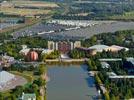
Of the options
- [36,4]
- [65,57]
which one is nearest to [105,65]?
[65,57]

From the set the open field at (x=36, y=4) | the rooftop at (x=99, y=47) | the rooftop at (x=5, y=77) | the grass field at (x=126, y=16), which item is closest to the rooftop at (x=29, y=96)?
the rooftop at (x=5, y=77)

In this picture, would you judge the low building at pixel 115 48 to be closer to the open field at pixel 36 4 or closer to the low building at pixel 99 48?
the low building at pixel 99 48

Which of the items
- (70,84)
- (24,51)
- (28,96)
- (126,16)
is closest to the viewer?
(28,96)

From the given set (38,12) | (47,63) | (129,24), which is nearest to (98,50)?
(47,63)

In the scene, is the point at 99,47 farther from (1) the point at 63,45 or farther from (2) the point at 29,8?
(2) the point at 29,8

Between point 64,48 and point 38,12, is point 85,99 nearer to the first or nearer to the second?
point 64,48

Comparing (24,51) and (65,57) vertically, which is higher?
(24,51)

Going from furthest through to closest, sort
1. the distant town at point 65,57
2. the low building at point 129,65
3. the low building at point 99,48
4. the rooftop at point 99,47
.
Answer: the rooftop at point 99,47, the low building at point 99,48, the low building at point 129,65, the distant town at point 65,57

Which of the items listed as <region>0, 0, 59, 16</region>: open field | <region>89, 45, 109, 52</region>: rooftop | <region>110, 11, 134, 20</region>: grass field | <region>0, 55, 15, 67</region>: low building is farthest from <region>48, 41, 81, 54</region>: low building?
<region>0, 0, 59, 16</region>: open field

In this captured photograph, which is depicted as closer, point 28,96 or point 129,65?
point 28,96

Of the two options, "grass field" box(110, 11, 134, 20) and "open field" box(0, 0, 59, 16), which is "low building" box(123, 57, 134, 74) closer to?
"grass field" box(110, 11, 134, 20)
